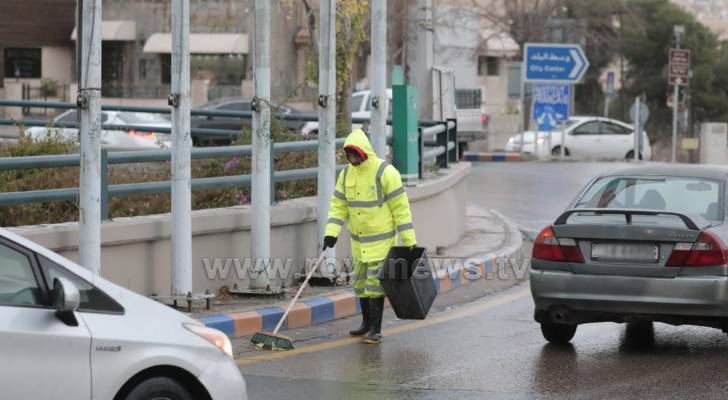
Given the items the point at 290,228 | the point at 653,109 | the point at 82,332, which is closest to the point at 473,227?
the point at 290,228

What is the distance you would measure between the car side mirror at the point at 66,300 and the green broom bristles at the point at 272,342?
13.5 ft

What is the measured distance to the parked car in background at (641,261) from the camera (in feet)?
32.3

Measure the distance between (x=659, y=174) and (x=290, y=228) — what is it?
12.3ft

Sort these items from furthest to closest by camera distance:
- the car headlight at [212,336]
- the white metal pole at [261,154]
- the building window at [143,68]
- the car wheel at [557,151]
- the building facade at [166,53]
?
the building window at [143,68]
the building facade at [166,53]
the car wheel at [557,151]
the white metal pole at [261,154]
the car headlight at [212,336]

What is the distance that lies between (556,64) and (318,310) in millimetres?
27368

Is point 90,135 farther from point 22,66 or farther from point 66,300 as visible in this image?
point 22,66

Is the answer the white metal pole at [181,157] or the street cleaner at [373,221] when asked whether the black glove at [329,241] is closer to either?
the street cleaner at [373,221]

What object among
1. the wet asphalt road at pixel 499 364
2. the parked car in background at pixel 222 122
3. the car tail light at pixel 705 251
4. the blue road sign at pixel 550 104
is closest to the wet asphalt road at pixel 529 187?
the blue road sign at pixel 550 104

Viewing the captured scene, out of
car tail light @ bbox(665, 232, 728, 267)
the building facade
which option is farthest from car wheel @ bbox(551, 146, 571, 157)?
car tail light @ bbox(665, 232, 728, 267)

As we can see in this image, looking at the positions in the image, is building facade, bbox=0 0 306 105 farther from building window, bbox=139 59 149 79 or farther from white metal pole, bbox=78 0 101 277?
white metal pole, bbox=78 0 101 277

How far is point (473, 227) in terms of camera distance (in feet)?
61.9

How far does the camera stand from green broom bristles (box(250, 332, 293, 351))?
10.2 metres

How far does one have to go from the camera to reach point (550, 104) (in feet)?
124

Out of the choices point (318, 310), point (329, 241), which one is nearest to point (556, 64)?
point (318, 310)
